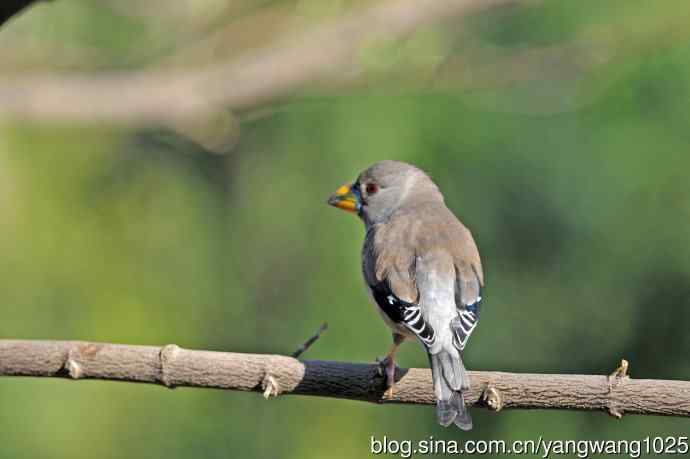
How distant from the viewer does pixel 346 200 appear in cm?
529

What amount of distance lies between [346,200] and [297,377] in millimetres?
1705

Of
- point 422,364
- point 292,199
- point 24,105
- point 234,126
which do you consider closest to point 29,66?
point 24,105

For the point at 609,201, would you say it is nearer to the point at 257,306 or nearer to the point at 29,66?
the point at 257,306

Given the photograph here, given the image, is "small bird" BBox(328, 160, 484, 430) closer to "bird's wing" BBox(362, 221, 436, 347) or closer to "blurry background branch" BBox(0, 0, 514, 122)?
"bird's wing" BBox(362, 221, 436, 347)

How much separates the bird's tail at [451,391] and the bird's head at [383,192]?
1501 millimetres

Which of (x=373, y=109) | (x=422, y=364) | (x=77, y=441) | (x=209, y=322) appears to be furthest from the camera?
(x=209, y=322)

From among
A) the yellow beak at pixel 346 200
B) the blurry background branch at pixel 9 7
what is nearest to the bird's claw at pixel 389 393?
the yellow beak at pixel 346 200

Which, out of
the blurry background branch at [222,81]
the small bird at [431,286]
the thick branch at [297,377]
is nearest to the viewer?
the thick branch at [297,377]

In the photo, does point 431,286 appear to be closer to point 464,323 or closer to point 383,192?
point 464,323

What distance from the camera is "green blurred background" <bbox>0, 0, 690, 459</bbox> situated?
271 inches

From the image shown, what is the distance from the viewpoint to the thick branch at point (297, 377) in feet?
11.6

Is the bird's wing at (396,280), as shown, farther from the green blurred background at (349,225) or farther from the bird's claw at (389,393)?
the green blurred background at (349,225)

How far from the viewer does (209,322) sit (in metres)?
8.52

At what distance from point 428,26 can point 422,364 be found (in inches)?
131
